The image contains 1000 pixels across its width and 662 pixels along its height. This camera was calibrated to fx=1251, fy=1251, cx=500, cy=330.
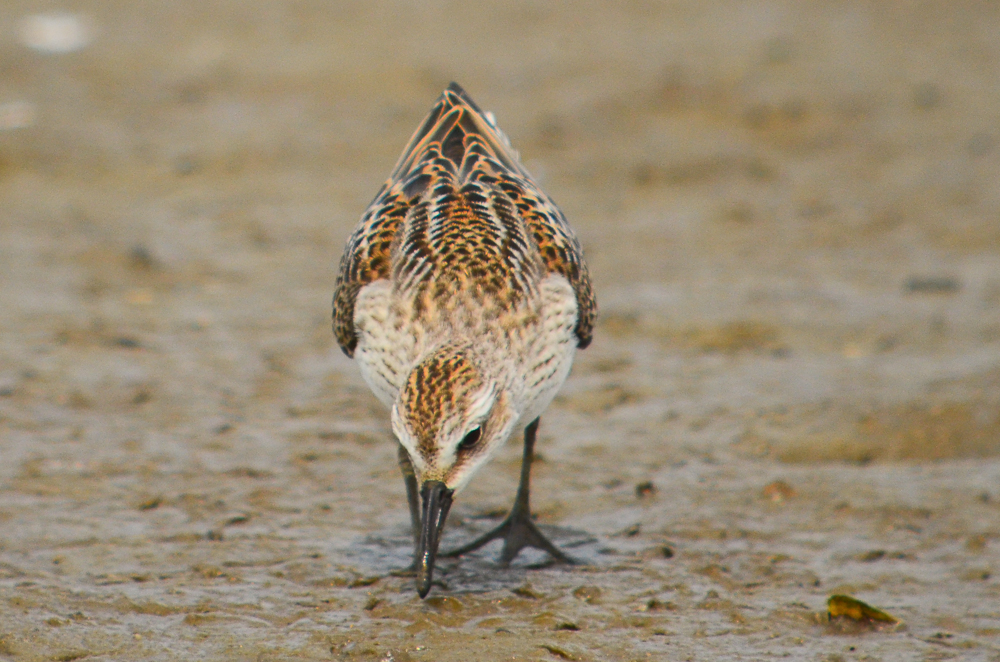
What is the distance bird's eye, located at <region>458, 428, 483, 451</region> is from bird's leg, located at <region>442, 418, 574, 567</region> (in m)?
1.13

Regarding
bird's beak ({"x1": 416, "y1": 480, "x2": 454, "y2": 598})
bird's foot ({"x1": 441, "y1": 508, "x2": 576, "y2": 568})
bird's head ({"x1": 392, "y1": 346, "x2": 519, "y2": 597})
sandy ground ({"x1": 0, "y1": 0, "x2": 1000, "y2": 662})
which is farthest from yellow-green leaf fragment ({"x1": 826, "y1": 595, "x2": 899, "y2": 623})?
bird's beak ({"x1": 416, "y1": 480, "x2": 454, "y2": 598})

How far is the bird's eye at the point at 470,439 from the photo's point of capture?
188 inches

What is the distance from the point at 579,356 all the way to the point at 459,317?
3312 millimetres

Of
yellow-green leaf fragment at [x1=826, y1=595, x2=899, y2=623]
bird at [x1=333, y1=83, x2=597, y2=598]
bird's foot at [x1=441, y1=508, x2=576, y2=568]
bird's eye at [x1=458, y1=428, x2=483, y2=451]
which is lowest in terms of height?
yellow-green leaf fragment at [x1=826, y1=595, x2=899, y2=623]

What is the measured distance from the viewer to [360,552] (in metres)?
5.90

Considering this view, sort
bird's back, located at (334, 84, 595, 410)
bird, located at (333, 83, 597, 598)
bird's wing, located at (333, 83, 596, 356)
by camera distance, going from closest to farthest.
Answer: bird, located at (333, 83, 597, 598) → bird's back, located at (334, 84, 595, 410) → bird's wing, located at (333, 83, 596, 356)

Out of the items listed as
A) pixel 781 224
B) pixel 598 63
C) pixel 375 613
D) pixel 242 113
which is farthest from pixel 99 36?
pixel 375 613

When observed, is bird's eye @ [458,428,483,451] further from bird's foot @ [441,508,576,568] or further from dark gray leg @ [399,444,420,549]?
bird's foot @ [441,508,576,568]

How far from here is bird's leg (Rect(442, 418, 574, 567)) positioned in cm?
596

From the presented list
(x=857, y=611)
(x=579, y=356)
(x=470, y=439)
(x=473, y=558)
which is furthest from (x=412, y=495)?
(x=579, y=356)

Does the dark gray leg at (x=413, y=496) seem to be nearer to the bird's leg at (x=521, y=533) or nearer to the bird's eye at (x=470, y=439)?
the bird's leg at (x=521, y=533)

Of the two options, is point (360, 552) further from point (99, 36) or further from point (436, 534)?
point (99, 36)

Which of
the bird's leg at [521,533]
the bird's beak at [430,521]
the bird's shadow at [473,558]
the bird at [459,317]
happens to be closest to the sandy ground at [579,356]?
the bird's shadow at [473,558]

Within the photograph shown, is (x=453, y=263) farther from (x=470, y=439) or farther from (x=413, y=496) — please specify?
(x=413, y=496)
